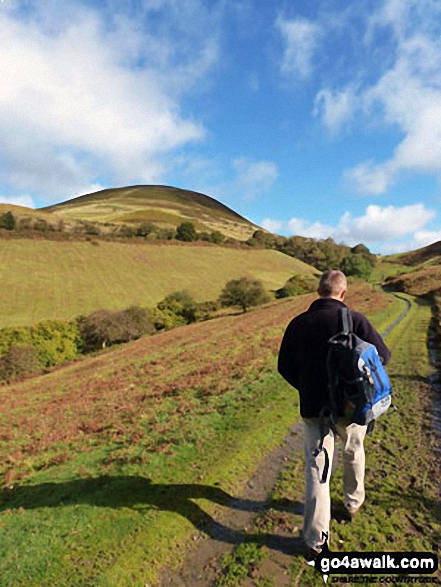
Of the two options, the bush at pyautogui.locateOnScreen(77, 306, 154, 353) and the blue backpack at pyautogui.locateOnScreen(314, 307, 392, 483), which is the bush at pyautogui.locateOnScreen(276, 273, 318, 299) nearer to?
the bush at pyautogui.locateOnScreen(77, 306, 154, 353)

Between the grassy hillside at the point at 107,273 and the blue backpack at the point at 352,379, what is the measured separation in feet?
181

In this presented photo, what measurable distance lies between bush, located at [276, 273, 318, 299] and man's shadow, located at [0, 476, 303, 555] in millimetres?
71157

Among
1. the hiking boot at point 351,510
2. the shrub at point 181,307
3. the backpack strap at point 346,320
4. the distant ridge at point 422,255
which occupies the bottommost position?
the shrub at point 181,307

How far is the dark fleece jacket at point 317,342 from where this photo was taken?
4238mm

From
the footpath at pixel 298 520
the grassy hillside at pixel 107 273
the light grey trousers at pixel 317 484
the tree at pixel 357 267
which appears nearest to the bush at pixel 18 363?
the grassy hillside at pixel 107 273

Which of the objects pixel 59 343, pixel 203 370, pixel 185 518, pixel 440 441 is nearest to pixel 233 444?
pixel 185 518

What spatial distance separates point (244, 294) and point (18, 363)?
3829cm

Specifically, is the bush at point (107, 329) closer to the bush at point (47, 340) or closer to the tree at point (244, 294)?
the bush at point (47, 340)

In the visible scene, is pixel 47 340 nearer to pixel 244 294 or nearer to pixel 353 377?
pixel 244 294

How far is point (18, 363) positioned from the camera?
33.3 m

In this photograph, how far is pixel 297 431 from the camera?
332 inches

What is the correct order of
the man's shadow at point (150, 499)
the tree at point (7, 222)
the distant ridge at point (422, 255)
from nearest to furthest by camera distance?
the man's shadow at point (150, 499) < the tree at point (7, 222) < the distant ridge at point (422, 255)

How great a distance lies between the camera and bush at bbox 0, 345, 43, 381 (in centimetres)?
3238

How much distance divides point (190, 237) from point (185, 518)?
4242 inches
